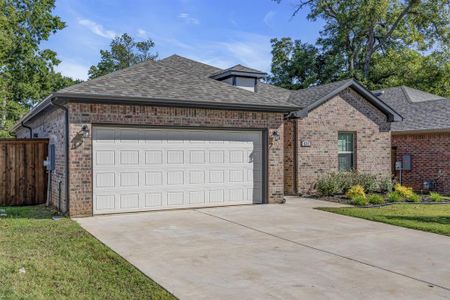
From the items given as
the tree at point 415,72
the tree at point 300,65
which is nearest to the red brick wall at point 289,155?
the tree at point 300,65

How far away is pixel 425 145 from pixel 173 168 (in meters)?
12.4

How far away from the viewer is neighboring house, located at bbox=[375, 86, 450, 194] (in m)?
17.8

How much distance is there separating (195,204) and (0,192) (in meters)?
5.84

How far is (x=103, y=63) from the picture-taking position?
46500 millimetres

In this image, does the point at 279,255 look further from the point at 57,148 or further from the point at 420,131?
the point at 420,131

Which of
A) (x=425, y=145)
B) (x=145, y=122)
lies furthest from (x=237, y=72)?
(x=425, y=145)

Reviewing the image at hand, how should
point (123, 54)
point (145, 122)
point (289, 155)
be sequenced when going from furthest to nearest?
point (123, 54) → point (289, 155) → point (145, 122)

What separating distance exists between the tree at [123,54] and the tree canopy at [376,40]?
65.8 feet

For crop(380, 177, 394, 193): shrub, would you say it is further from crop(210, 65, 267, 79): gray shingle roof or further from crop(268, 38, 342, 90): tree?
crop(268, 38, 342, 90): tree

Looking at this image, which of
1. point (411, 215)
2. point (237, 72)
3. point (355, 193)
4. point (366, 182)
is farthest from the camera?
point (366, 182)

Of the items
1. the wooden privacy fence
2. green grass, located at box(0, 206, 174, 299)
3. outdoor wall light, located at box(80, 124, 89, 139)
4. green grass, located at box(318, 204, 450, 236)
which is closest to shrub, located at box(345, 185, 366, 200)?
green grass, located at box(318, 204, 450, 236)

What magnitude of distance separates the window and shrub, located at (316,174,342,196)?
1.21 metres

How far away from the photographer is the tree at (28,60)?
30516 millimetres

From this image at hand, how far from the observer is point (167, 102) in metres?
11.0
